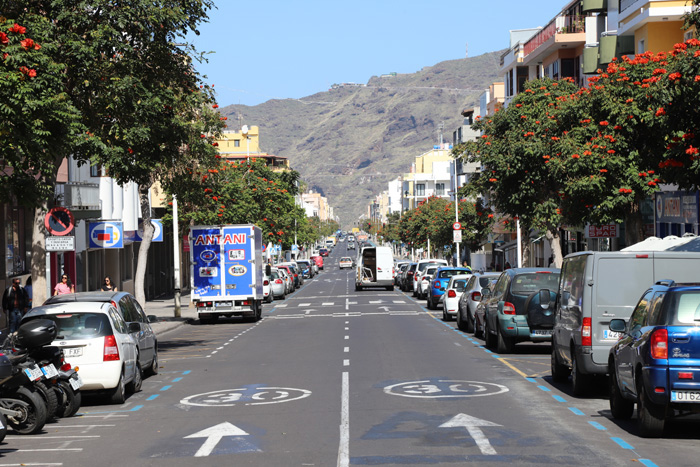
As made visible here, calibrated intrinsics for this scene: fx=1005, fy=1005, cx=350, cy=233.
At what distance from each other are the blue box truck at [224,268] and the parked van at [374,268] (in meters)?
28.4

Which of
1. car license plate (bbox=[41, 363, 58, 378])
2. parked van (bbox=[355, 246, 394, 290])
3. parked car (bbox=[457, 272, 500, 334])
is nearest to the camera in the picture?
car license plate (bbox=[41, 363, 58, 378])

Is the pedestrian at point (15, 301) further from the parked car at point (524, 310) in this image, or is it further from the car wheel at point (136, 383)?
the parked car at point (524, 310)

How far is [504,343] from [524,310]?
0.89 metres

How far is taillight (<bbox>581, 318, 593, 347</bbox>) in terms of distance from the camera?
47.2 ft

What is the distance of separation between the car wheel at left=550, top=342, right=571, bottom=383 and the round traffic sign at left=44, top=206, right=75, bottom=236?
10.1 metres

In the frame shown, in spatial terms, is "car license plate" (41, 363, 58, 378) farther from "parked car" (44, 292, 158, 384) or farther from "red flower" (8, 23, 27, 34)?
"red flower" (8, 23, 27, 34)

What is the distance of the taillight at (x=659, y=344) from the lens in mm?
10859

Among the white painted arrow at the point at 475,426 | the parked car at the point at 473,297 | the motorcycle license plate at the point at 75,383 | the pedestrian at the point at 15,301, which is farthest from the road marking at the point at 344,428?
the pedestrian at the point at 15,301

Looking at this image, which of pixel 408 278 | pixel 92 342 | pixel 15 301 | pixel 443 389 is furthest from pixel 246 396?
pixel 408 278

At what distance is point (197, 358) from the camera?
22969 millimetres

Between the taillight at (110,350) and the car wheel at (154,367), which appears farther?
the car wheel at (154,367)

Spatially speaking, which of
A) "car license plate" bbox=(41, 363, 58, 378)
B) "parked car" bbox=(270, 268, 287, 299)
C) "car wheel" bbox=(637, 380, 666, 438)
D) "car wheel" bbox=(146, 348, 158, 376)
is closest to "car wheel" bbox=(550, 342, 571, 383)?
"car wheel" bbox=(637, 380, 666, 438)

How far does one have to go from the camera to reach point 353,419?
12898 millimetres

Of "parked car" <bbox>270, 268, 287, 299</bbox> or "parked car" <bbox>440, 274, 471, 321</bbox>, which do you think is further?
"parked car" <bbox>270, 268, 287, 299</bbox>
